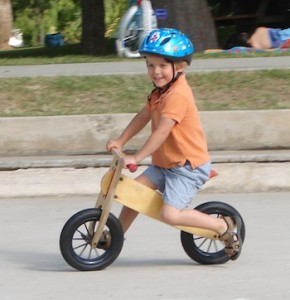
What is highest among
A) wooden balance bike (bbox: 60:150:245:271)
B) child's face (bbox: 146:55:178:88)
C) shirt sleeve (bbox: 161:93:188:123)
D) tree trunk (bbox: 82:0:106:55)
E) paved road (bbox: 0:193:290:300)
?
child's face (bbox: 146:55:178:88)

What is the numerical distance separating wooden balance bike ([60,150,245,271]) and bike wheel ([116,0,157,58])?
8747 millimetres

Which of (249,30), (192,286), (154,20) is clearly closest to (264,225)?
(192,286)

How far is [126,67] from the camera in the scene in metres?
12.0

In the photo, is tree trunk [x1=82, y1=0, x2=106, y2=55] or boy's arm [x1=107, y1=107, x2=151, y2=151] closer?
boy's arm [x1=107, y1=107, x2=151, y2=151]

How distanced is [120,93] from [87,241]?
4894 mm

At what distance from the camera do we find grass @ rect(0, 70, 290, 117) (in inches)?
381

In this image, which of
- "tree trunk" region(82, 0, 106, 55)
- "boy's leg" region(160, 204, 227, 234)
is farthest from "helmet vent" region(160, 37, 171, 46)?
"tree trunk" region(82, 0, 106, 55)

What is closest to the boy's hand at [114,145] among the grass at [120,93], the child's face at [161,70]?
the child's face at [161,70]

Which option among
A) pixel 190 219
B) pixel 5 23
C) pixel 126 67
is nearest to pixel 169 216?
pixel 190 219

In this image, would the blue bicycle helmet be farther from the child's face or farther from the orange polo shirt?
the orange polo shirt

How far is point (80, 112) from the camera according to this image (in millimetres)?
9523

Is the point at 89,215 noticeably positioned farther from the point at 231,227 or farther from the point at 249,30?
the point at 249,30

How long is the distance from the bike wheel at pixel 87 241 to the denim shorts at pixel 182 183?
38 cm

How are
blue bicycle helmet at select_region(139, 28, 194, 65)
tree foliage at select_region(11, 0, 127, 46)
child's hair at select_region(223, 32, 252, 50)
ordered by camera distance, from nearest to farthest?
1. blue bicycle helmet at select_region(139, 28, 194, 65)
2. child's hair at select_region(223, 32, 252, 50)
3. tree foliage at select_region(11, 0, 127, 46)
